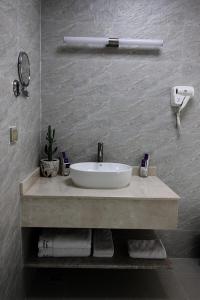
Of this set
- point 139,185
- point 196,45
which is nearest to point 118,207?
point 139,185

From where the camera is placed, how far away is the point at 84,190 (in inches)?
70.3

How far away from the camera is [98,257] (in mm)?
1859

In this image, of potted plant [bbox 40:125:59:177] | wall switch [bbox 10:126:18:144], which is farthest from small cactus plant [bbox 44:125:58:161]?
wall switch [bbox 10:126:18:144]

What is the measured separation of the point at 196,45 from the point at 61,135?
1.32 metres

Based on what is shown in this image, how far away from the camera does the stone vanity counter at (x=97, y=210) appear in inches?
66.0

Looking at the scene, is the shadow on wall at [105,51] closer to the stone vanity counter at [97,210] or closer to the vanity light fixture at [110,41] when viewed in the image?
the vanity light fixture at [110,41]

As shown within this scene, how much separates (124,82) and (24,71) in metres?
0.84

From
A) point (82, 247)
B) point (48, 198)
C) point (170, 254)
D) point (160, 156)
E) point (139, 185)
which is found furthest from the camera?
point (170, 254)

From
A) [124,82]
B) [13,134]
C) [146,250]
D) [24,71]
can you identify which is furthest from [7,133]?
[146,250]

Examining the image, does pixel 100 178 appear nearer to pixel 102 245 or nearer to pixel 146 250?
pixel 102 245

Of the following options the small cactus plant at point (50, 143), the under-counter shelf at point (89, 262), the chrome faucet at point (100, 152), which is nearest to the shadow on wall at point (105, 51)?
the small cactus plant at point (50, 143)

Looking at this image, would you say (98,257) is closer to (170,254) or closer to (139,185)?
(139,185)

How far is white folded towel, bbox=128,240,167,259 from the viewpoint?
1889 millimetres

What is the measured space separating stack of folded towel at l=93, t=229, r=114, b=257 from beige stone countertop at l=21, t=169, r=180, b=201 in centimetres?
42
